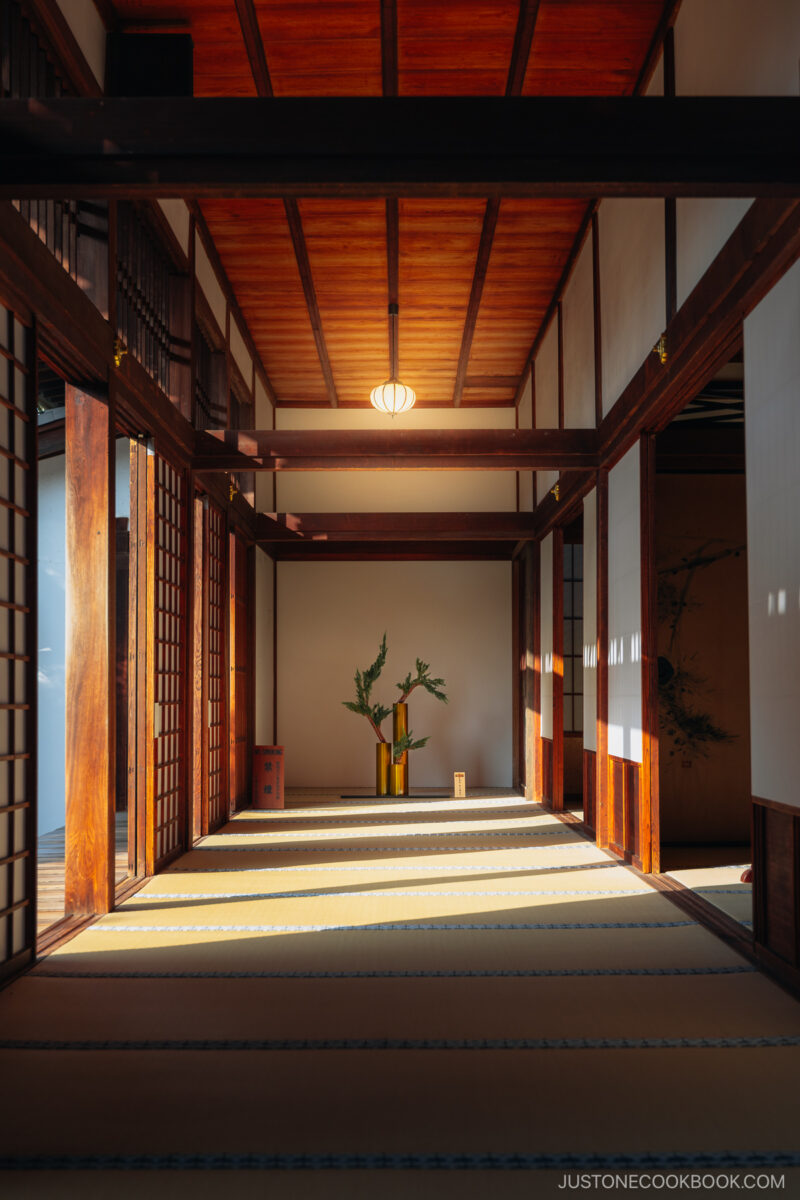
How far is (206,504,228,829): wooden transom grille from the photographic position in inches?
284

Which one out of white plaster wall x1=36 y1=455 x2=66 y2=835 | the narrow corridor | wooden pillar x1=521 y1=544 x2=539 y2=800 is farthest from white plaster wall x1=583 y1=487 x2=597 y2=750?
white plaster wall x1=36 y1=455 x2=66 y2=835

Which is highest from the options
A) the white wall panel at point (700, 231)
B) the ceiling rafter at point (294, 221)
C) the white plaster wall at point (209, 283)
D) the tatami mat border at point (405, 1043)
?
the ceiling rafter at point (294, 221)

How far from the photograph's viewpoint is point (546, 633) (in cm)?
873

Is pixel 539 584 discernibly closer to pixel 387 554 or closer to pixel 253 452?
pixel 387 554

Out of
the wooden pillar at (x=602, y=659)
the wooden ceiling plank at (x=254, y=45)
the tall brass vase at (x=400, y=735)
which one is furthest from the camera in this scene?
the tall brass vase at (x=400, y=735)

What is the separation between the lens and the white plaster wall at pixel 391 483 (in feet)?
35.0

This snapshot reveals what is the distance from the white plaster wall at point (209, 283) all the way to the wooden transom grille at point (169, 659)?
4.64 feet

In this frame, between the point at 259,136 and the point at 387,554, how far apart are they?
8.21 metres

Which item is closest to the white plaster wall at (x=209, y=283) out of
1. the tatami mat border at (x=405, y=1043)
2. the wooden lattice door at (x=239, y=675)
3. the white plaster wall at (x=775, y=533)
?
the wooden lattice door at (x=239, y=675)

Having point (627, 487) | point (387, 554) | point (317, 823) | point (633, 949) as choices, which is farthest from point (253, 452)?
point (387, 554)

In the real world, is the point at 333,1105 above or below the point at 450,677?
below

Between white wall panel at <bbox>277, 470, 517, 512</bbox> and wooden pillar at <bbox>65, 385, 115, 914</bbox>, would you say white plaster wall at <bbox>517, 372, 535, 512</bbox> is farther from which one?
wooden pillar at <bbox>65, 385, 115, 914</bbox>

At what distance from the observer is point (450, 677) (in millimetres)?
10852

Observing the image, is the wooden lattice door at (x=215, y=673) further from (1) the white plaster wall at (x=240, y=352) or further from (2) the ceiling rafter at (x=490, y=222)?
(2) the ceiling rafter at (x=490, y=222)
